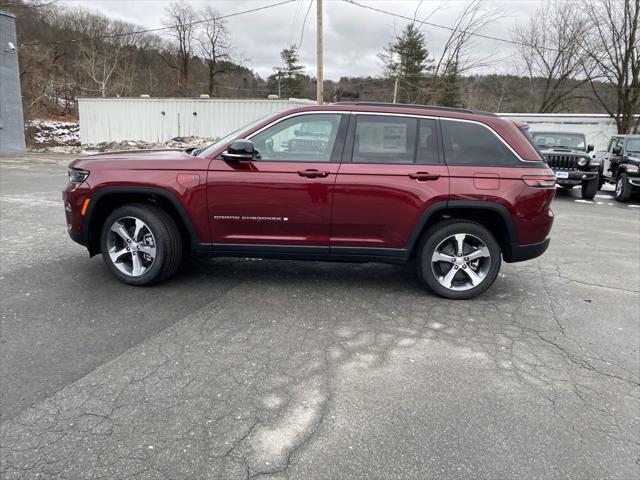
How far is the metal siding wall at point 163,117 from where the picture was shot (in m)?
25.3

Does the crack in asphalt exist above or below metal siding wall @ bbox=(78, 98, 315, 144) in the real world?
below

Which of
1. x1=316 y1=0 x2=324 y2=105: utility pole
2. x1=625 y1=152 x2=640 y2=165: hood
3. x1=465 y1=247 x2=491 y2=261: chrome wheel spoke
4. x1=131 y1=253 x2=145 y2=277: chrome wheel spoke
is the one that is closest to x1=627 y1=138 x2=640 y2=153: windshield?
x1=625 y1=152 x2=640 y2=165: hood

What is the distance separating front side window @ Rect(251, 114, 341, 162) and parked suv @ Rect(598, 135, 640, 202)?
11926mm

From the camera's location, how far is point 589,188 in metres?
13.0

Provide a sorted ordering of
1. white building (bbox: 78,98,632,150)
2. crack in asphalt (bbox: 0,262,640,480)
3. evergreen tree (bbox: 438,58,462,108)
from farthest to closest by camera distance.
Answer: white building (bbox: 78,98,632,150) < evergreen tree (bbox: 438,58,462,108) < crack in asphalt (bbox: 0,262,640,480)

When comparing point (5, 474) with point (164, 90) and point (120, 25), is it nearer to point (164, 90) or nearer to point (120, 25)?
point (164, 90)

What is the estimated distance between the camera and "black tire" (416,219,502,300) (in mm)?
4355

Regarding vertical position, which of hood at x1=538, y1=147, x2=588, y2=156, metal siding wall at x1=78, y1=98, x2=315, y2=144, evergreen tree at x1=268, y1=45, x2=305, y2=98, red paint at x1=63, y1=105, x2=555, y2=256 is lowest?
red paint at x1=63, y1=105, x2=555, y2=256

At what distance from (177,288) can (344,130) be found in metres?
2.25

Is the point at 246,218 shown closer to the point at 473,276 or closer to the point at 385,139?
the point at 385,139

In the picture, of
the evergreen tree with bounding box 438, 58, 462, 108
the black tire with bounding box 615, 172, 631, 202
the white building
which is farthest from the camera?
the white building

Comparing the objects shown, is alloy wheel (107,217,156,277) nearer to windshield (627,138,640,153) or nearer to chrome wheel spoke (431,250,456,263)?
chrome wheel spoke (431,250,456,263)

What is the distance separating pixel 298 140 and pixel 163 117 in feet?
84.2

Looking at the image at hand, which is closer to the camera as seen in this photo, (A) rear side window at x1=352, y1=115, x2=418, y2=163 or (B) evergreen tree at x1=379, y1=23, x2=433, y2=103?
(A) rear side window at x1=352, y1=115, x2=418, y2=163
